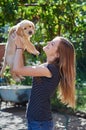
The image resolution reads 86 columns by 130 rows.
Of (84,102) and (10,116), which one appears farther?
(84,102)

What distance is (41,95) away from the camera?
8.33 feet

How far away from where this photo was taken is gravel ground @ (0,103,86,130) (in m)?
6.54

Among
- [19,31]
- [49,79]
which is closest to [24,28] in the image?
[19,31]

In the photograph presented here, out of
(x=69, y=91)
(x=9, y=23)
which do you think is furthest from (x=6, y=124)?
(x=69, y=91)

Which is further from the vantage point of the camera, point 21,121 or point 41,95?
point 21,121

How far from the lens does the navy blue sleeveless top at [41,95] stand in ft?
8.34

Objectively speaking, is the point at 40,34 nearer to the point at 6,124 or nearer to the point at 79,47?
the point at 79,47

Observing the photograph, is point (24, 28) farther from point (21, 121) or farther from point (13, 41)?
point (21, 121)

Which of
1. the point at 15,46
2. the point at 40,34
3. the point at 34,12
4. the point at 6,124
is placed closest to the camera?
the point at 15,46

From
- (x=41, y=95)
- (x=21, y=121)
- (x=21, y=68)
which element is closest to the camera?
(x=21, y=68)

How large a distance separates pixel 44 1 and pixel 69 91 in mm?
4526

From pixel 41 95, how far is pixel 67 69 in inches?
9.9

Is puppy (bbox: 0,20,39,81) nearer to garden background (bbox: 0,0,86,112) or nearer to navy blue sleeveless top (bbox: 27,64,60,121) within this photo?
navy blue sleeveless top (bbox: 27,64,60,121)

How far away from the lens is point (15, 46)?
237cm
